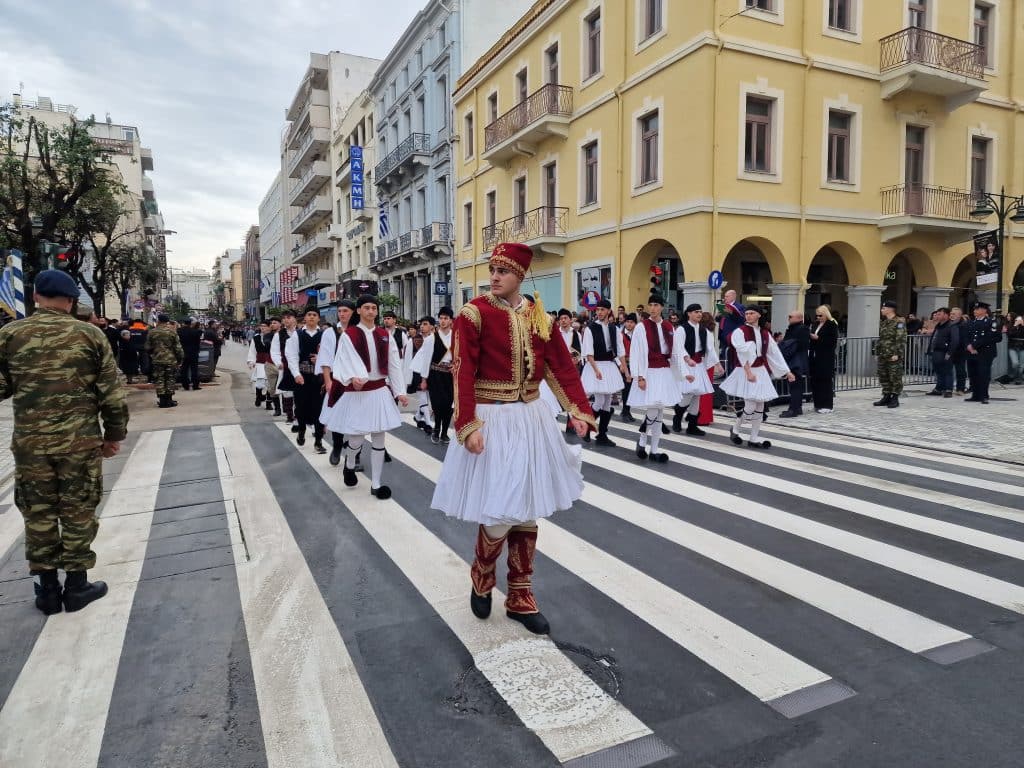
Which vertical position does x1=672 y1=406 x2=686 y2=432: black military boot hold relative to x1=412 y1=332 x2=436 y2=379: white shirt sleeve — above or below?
below

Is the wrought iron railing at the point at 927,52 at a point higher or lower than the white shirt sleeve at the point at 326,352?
higher

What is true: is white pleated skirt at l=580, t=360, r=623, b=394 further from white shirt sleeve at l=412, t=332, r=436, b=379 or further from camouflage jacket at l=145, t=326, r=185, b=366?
Answer: camouflage jacket at l=145, t=326, r=185, b=366

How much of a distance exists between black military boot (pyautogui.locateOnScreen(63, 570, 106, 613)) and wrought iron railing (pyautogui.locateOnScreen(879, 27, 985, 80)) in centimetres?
2135

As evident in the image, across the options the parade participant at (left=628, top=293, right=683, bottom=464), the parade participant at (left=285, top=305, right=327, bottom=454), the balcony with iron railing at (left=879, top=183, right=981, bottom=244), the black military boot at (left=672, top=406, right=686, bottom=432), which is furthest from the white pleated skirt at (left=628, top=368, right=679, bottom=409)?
the balcony with iron railing at (left=879, top=183, right=981, bottom=244)

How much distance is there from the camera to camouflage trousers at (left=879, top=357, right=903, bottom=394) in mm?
12828

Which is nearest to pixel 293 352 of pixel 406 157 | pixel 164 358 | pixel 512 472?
pixel 512 472

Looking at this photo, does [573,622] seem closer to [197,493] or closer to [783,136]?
[197,493]

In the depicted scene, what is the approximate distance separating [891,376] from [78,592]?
13.3 meters

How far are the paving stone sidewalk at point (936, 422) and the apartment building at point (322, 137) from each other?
1633 inches

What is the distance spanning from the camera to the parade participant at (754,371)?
354 inches

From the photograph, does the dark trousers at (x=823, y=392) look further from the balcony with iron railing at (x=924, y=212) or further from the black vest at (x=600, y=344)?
the balcony with iron railing at (x=924, y=212)

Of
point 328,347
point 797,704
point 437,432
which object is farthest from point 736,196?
point 797,704

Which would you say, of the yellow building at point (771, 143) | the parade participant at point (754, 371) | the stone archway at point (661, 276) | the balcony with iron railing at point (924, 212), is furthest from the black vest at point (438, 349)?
the balcony with iron railing at point (924, 212)

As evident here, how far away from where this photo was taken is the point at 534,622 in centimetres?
368
